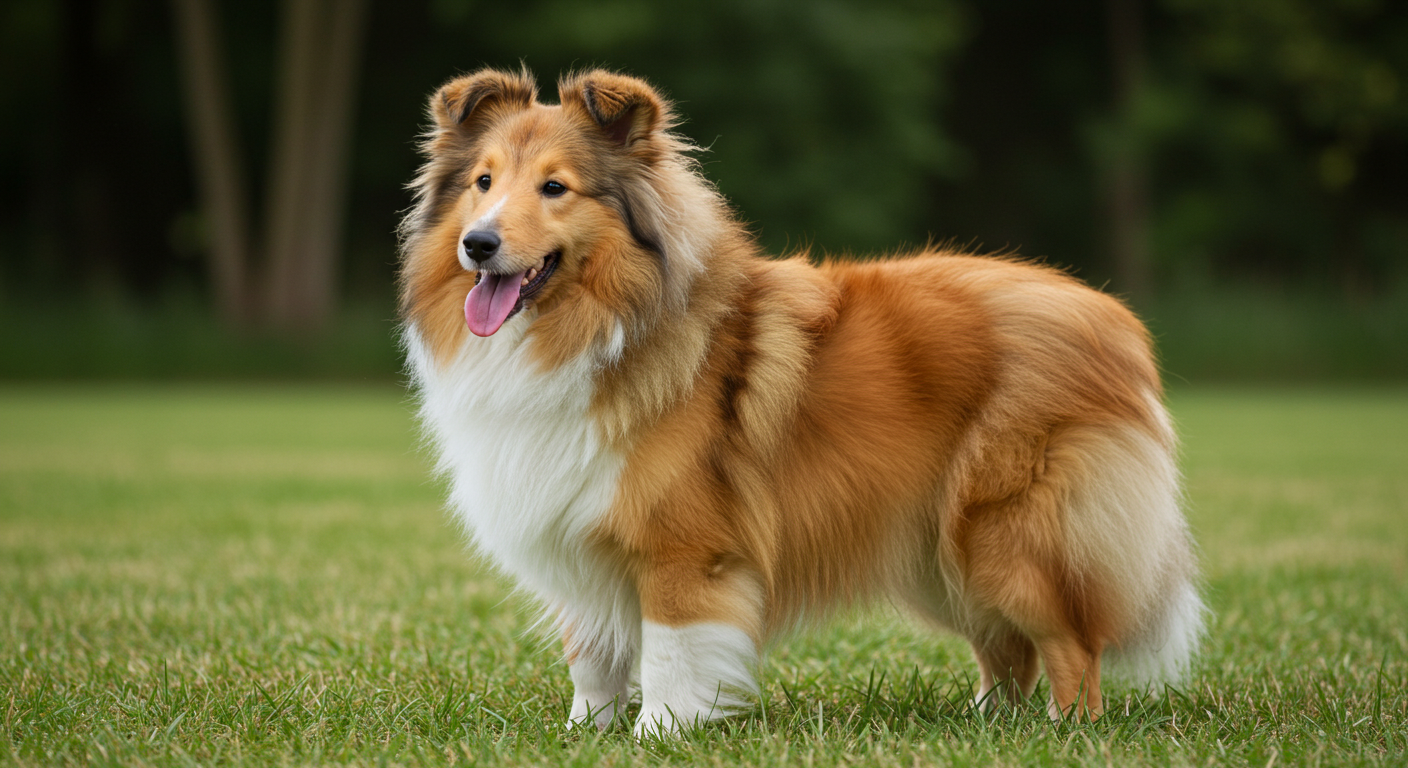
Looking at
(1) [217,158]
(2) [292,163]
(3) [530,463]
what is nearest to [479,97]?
(3) [530,463]

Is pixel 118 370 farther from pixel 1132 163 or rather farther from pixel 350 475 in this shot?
pixel 1132 163

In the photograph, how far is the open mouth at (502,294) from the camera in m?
3.54

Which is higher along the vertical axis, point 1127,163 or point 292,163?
point 1127,163

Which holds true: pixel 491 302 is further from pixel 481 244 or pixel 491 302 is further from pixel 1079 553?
pixel 1079 553

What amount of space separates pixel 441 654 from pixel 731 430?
185 cm

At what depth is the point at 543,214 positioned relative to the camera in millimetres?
3578

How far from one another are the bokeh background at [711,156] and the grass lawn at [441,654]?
45.3ft

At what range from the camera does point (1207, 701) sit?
3.95 metres

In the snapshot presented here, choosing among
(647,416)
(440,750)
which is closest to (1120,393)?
(647,416)

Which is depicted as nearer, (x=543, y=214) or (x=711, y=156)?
(x=543, y=214)

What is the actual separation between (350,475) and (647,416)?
25.6 ft

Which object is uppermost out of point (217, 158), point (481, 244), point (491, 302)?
point (481, 244)

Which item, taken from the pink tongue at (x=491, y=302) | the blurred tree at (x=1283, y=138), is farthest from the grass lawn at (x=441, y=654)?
the blurred tree at (x=1283, y=138)

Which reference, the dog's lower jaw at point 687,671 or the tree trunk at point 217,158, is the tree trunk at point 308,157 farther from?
the dog's lower jaw at point 687,671
